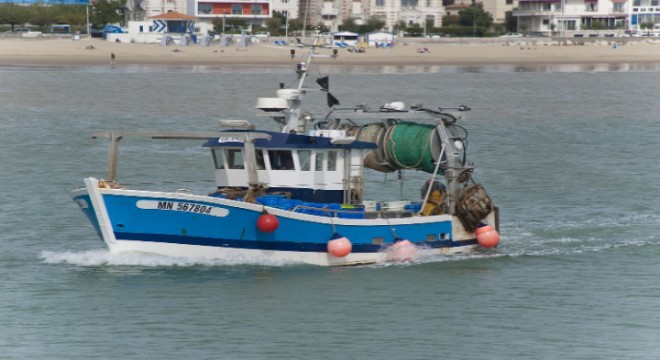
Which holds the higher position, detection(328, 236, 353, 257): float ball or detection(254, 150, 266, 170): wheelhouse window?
detection(254, 150, 266, 170): wheelhouse window

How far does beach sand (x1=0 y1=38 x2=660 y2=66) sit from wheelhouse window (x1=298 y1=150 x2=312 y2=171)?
88.1m

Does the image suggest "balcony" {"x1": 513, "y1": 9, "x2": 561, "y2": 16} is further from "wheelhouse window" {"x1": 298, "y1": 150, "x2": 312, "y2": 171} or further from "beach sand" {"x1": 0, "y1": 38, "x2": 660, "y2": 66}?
"wheelhouse window" {"x1": 298, "y1": 150, "x2": 312, "y2": 171}

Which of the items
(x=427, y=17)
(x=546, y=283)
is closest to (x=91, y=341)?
(x=546, y=283)

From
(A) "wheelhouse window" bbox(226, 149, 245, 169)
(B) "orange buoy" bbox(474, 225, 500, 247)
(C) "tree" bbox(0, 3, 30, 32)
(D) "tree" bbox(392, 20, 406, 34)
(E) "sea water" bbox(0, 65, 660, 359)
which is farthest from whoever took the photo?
(D) "tree" bbox(392, 20, 406, 34)

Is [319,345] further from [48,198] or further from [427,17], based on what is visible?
[427,17]

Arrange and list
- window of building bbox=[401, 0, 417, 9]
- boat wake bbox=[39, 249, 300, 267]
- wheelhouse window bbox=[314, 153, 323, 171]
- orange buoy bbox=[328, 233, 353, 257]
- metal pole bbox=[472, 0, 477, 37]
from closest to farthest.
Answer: boat wake bbox=[39, 249, 300, 267]
orange buoy bbox=[328, 233, 353, 257]
wheelhouse window bbox=[314, 153, 323, 171]
metal pole bbox=[472, 0, 477, 37]
window of building bbox=[401, 0, 417, 9]

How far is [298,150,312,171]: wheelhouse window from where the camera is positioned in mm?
30328

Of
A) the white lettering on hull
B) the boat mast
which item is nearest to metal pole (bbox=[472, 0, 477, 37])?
the boat mast

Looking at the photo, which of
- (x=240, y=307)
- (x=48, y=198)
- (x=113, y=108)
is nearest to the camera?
(x=240, y=307)

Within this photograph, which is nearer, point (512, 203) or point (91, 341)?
point (91, 341)

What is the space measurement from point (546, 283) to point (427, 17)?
14506 cm

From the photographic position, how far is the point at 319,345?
80.8 ft

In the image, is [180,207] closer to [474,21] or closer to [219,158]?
[219,158]

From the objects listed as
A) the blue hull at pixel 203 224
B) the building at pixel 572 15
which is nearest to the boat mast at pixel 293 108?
the blue hull at pixel 203 224
